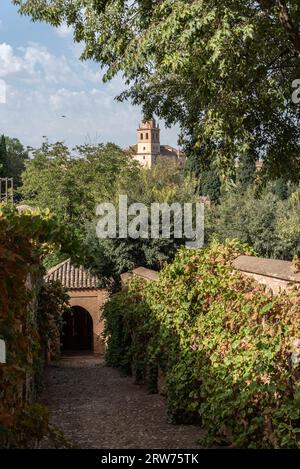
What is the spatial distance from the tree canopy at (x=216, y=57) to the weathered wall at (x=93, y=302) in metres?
15.1

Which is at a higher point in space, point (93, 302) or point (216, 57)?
point (216, 57)

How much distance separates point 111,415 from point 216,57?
226 inches

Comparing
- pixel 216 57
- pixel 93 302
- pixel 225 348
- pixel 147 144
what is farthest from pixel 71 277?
pixel 147 144

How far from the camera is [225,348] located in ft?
22.2

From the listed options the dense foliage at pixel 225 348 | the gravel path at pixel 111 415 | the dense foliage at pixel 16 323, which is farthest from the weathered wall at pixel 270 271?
the dense foliage at pixel 16 323

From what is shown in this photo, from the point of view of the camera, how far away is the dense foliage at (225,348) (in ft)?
17.7

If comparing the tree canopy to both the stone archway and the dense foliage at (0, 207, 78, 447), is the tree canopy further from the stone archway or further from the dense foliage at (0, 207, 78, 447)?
the stone archway

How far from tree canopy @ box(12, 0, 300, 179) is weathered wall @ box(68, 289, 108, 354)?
49.5 ft

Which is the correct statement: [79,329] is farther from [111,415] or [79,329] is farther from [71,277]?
[111,415]

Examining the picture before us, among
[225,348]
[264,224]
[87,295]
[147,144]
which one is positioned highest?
[147,144]

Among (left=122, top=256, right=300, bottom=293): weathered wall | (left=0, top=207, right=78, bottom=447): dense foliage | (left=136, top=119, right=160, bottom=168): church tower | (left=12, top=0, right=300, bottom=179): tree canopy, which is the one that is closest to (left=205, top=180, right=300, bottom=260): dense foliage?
(left=12, top=0, right=300, bottom=179): tree canopy

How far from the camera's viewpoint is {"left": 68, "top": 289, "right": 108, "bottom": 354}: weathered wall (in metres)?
27.5

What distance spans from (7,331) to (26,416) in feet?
2.29

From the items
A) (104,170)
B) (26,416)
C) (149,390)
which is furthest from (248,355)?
(104,170)
